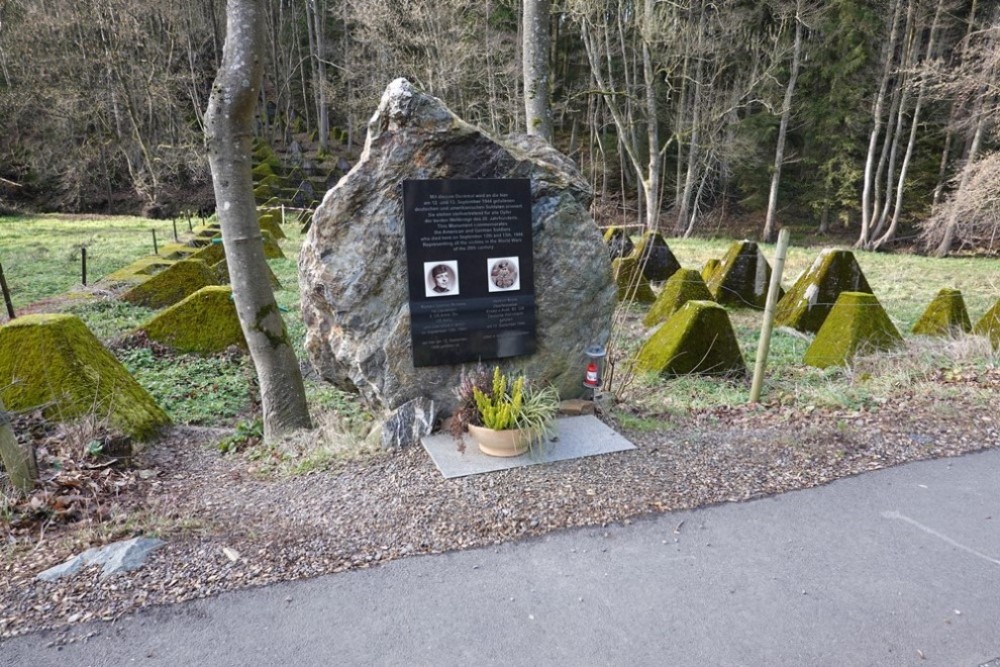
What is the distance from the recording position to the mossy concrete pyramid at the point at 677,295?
10172 mm

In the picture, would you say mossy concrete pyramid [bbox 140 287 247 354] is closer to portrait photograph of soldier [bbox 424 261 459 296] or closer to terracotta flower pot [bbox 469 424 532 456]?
portrait photograph of soldier [bbox 424 261 459 296]

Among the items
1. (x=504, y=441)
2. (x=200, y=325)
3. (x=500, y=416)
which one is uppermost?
(x=200, y=325)

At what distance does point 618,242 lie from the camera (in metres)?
14.2

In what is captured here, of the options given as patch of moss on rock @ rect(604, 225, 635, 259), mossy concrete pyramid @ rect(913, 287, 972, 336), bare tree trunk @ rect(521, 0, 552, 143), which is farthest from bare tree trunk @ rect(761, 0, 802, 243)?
bare tree trunk @ rect(521, 0, 552, 143)

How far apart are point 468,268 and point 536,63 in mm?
5245

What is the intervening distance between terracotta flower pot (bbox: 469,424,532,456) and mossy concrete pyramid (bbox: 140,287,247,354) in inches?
190

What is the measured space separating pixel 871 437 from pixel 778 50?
22309 mm

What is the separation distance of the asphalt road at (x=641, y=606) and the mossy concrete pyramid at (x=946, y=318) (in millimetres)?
5597

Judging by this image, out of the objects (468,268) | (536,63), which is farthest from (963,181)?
(468,268)

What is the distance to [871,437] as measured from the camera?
16.4 ft

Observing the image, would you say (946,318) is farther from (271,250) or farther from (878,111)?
(878,111)

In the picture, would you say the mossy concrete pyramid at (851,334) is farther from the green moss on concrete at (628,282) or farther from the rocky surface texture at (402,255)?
the green moss on concrete at (628,282)

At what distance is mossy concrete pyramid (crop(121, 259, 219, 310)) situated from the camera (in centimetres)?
1015

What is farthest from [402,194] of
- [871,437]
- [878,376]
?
[878,376]
